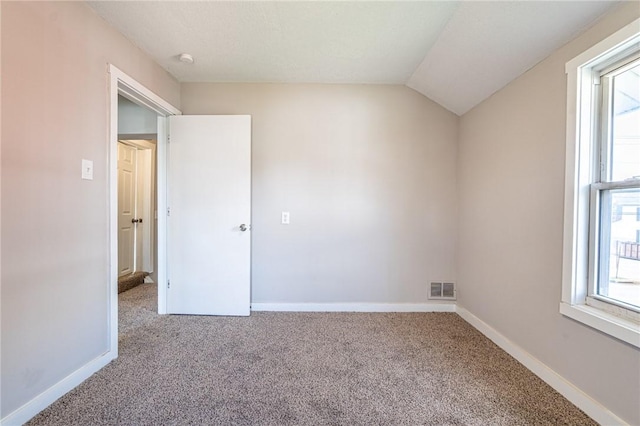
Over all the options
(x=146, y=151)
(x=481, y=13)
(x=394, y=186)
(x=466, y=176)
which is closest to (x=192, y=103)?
(x=146, y=151)

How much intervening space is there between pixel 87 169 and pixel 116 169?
0.73 feet

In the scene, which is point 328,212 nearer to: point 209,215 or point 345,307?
point 345,307

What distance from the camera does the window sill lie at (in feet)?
4.03

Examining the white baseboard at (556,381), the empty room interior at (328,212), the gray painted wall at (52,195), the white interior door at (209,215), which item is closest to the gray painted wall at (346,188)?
the empty room interior at (328,212)

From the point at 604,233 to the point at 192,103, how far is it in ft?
10.9

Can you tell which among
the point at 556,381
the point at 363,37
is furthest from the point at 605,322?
the point at 363,37

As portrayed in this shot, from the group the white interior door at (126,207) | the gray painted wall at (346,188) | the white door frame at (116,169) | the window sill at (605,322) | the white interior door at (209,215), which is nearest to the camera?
the window sill at (605,322)

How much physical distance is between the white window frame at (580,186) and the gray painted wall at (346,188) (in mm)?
1255

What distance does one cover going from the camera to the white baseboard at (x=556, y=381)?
1331mm

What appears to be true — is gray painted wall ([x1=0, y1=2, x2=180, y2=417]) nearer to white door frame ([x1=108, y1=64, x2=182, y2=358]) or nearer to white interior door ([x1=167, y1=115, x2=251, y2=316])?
white door frame ([x1=108, y1=64, x2=182, y2=358])

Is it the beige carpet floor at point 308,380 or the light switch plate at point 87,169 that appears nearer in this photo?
the beige carpet floor at point 308,380

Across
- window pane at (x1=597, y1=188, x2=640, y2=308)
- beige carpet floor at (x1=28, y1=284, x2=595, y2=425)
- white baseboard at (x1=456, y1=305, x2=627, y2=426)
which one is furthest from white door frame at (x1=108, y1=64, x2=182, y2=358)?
window pane at (x1=597, y1=188, x2=640, y2=308)

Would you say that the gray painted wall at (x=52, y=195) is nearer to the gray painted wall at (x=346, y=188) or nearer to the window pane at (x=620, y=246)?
the gray painted wall at (x=346, y=188)

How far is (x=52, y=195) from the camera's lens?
146cm
